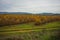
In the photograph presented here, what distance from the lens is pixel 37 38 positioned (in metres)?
1.83

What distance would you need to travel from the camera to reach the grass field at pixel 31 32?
172cm

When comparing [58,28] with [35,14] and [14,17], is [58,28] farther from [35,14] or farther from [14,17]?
[14,17]

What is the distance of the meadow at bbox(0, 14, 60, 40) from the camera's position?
174 centimetres

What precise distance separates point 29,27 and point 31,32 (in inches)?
3.0

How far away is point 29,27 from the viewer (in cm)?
181

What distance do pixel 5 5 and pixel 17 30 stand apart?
15.2 inches

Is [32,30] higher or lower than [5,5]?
lower

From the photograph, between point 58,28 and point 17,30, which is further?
point 58,28

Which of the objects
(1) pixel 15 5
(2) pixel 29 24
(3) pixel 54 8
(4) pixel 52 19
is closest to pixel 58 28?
(4) pixel 52 19

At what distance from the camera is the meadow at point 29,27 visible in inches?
68.5

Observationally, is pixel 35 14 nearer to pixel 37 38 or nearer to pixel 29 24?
pixel 29 24

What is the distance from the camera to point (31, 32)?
5.96 feet

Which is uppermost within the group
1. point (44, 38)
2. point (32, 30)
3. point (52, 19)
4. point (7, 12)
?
point (7, 12)

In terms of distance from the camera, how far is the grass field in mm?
1725
